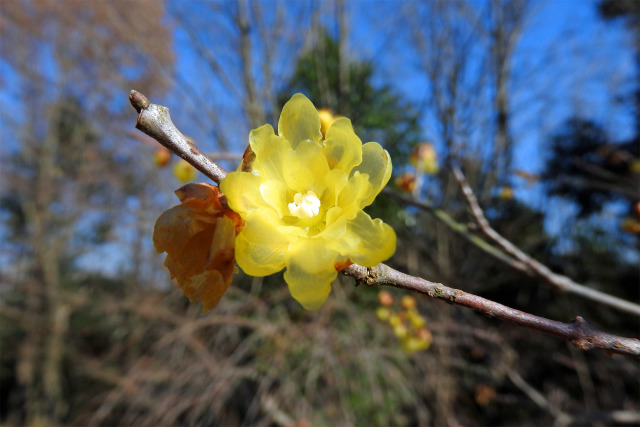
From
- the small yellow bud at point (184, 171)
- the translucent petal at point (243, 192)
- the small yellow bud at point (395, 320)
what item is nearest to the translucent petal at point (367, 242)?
the translucent petal at point (243, 192)

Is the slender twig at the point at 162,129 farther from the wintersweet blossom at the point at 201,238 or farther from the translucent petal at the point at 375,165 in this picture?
the translucent petal at the point at 375,165

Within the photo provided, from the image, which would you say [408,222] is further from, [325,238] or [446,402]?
[325,238]

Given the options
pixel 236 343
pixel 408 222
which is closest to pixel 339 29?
pixel 408 222

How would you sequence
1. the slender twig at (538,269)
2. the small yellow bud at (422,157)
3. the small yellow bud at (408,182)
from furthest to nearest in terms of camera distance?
the small yellow bud at (422,157) < the small yellow bud at (408,182) < the slender twig at (538,269)

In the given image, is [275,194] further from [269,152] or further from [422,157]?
[422,157]

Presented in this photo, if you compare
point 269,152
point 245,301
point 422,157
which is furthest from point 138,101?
point 245,301
